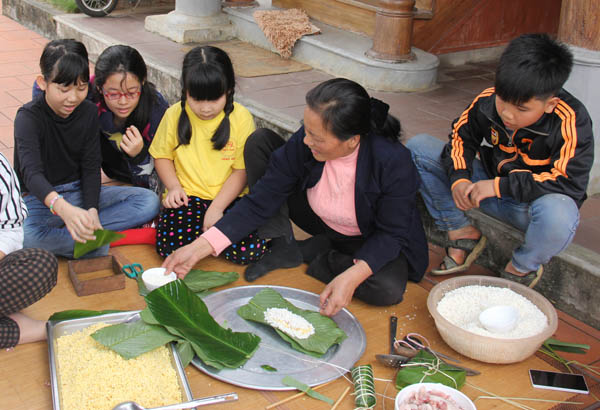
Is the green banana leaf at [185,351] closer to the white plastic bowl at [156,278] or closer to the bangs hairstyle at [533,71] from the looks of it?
the white plastic bowl at [156,278]

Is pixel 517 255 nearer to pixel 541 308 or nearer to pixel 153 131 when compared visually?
pixel 541 308

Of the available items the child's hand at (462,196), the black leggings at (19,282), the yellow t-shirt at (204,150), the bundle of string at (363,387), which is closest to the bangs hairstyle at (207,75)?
the yellow t-shirt at (204,150)

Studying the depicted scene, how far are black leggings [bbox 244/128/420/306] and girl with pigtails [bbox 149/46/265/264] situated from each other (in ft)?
0.31

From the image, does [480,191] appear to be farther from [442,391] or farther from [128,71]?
[128,71]

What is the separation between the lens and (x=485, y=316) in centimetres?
204

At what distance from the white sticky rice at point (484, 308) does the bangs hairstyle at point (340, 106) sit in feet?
2.21

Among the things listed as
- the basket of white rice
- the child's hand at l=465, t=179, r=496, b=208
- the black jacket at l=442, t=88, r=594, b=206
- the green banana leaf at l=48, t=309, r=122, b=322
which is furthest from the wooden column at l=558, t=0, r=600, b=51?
the green banana leaf at l=48, t=309, r=122, b=322

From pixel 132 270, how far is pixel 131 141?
0.61 meters

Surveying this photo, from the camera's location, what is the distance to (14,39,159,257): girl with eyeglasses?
2383 mm

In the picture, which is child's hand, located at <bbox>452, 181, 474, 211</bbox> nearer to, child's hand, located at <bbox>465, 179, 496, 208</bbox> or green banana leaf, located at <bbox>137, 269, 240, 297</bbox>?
child's hand, located at <bbox>465, 179, 496, 208</bbox>

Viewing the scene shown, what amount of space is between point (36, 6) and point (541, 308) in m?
6.07

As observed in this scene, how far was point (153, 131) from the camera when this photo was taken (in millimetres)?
2893

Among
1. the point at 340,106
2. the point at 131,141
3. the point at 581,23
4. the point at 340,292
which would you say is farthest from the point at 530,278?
the point at 131,141

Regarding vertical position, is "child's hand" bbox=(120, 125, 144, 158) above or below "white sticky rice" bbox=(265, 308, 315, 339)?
above
